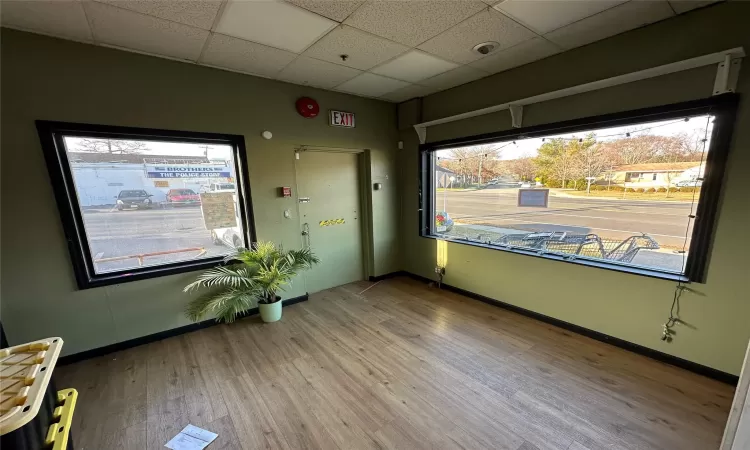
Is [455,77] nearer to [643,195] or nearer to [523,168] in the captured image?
[523,168]

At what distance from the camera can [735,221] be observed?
1.88 meters

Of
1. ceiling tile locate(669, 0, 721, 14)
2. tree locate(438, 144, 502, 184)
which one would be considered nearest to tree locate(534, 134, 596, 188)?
tree locate(438, 144, 502, 184)

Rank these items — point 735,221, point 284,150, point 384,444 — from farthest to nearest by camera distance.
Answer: point 284,150 → point 735,221 → point 384,444

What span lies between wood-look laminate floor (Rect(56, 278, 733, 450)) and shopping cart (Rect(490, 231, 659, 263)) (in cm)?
79

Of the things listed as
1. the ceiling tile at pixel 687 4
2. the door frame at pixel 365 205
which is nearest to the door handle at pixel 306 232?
the door frame at pixel 365 205

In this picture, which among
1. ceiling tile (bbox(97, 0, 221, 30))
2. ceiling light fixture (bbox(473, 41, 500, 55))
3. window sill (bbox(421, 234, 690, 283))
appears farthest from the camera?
ceiling light fixture (bbox(473, 41, 500, 55))

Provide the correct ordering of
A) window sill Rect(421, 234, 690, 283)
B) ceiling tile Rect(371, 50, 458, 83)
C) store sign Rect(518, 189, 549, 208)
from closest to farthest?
window sill Rect(421, 234, 690, 283), ceiling tile Rect(371, 50, 458, 83), store sign Rect(518, 189, 549, 208)

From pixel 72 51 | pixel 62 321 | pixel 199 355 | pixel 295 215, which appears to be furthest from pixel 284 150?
pixel 62 321

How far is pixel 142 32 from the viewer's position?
204 centimetres

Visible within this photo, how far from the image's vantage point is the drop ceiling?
1787 millimetres

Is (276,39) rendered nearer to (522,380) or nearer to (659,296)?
(522,380)

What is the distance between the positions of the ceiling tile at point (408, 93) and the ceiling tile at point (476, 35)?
912 millimetres

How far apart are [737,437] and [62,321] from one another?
4175mm

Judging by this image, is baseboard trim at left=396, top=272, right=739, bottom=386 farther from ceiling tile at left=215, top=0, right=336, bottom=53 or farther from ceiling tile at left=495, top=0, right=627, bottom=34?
ceiling tile at left=215, top=0, right=336, bottom=53
